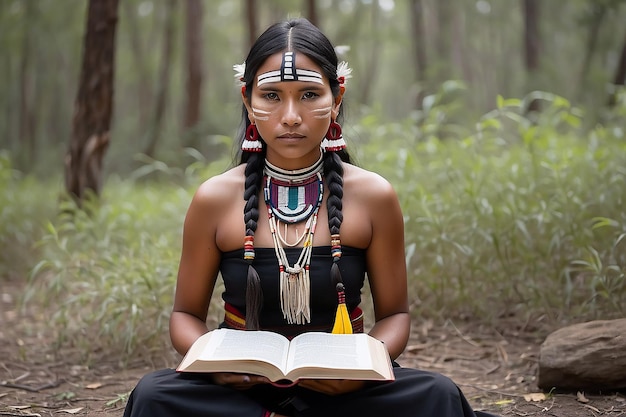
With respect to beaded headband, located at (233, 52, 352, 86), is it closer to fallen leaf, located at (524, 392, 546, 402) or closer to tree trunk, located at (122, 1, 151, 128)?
fallen leaf, located at (524, 392, 546, 402)

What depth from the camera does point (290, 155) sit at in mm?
2303

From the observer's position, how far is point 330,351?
1925 millimetres

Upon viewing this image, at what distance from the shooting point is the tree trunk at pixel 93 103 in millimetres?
5840

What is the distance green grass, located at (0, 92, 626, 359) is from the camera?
393cm

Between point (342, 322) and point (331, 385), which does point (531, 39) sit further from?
point (331, 385)

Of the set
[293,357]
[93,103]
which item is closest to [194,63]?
[93,103]

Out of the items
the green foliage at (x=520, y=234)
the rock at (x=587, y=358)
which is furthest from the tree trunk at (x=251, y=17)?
the rock at (x=587, y=358)

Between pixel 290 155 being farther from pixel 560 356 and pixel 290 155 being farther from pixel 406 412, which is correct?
pixel 560 356

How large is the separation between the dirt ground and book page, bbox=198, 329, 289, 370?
1256 millimetres

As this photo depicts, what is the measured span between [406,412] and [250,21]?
33.9 feet

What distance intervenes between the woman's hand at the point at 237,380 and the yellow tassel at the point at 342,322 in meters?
0.32

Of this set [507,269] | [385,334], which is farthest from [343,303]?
[507,269]

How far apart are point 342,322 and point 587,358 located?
4.34 feet

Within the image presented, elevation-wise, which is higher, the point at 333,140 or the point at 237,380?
the point at 333,140
